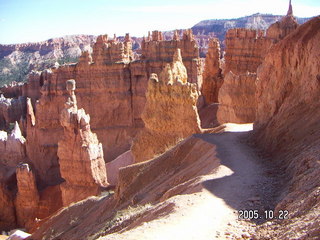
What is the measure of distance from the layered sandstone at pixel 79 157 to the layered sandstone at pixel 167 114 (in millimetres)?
4964

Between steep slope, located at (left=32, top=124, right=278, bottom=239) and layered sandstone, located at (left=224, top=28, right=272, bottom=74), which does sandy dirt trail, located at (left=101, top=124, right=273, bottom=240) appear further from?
layered sandstone, located at (left=224, top=28, right=272, bottom=74)

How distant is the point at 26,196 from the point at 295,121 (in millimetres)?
18621

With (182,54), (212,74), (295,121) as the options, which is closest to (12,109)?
(182,54)

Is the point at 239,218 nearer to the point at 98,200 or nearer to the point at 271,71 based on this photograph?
the point at 271,71

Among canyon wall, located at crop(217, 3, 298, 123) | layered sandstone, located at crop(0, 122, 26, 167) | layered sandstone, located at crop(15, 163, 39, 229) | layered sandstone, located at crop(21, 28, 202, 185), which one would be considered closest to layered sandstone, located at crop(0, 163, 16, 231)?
layered sandstone, located at crop(15, 163, 39, 229)

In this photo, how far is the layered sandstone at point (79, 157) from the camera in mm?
20031

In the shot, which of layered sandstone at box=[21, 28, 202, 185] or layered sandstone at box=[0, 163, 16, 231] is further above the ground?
layered sandstone at box=[21, 28, 202, 185]

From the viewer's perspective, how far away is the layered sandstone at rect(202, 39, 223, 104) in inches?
1142

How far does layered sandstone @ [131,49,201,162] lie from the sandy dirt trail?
606 cm

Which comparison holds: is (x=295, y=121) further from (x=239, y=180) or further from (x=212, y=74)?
(x=212, y=74)

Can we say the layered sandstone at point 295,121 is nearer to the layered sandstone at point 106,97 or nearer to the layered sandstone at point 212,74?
the layered sandstone at point 212,74

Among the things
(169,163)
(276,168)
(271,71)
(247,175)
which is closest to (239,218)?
(247,175)

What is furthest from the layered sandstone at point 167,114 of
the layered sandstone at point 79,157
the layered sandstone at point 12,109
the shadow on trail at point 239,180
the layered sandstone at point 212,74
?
the layered sandstone at point 12,109

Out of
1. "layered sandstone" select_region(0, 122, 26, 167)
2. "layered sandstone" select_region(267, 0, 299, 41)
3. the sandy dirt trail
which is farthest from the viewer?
"layered sandstone" select_region(0, 122, 26, 167)
